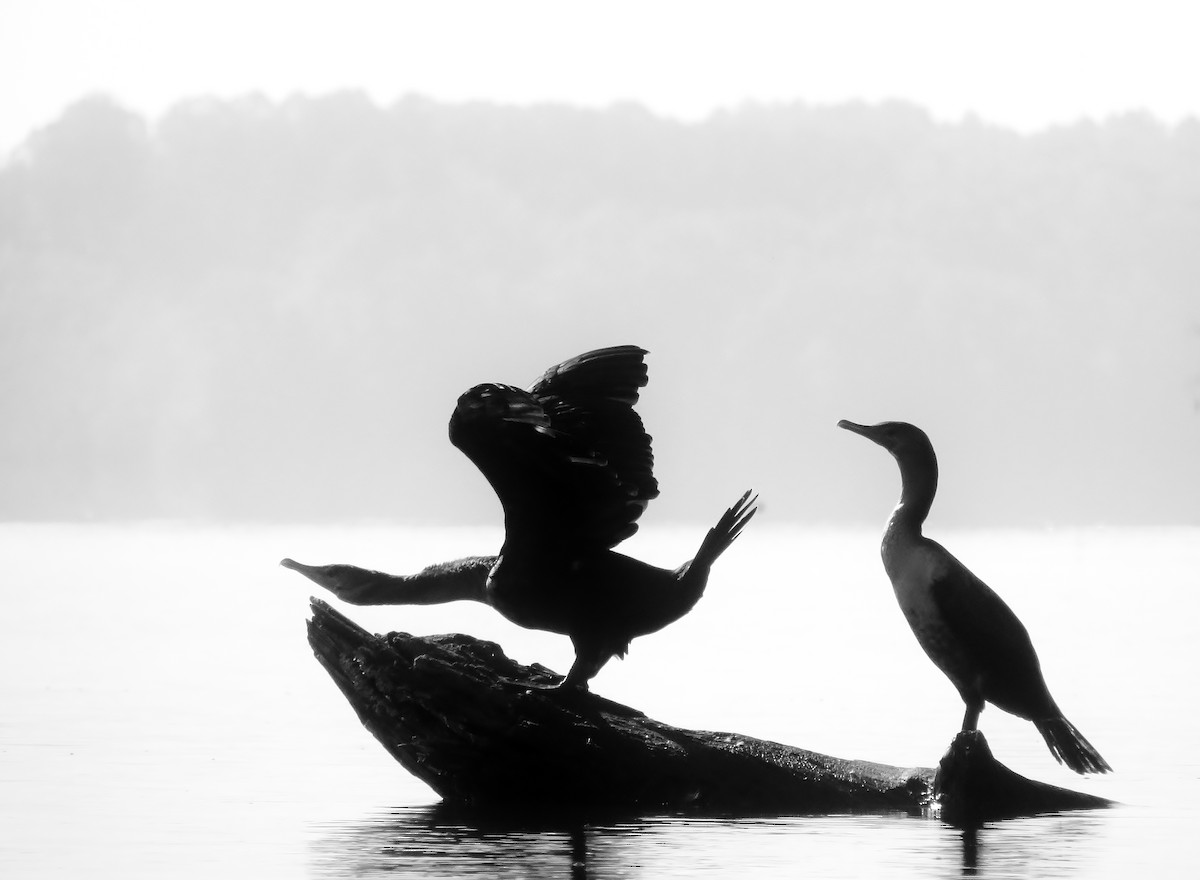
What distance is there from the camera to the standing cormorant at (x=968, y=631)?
11719 millimetres

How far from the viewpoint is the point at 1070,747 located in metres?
11.9

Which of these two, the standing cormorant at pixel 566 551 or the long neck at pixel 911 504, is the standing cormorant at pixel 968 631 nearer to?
the long neck at pixel 911 504

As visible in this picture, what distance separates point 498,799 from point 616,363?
2772mm

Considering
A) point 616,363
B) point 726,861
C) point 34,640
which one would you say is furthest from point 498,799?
point 34,640

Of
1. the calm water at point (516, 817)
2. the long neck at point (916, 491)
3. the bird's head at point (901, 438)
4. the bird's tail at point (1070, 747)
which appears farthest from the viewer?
the bird's head at point (901, 438)

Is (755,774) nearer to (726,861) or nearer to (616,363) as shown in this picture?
(726,861)

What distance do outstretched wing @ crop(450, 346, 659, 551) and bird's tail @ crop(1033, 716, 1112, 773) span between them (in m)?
2.77

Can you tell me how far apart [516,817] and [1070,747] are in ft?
10.9

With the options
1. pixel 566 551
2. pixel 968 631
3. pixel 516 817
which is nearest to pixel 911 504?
pixel 968 631

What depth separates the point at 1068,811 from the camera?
1216 centimetres

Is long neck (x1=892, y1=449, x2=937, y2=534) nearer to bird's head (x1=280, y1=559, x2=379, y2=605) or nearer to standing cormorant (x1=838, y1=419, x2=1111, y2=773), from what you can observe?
standing cormorant (x1=838, y1=419, x2=1111, y2=773)

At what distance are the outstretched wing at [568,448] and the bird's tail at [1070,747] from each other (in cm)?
277

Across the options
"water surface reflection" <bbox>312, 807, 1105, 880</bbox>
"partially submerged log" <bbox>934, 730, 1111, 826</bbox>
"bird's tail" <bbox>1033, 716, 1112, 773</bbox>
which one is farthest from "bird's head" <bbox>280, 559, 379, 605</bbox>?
"bird's tail" <bbox>1033, 716, 1112, 773</bbox>

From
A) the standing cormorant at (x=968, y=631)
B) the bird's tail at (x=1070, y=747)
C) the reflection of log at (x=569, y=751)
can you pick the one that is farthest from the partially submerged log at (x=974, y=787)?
the bird's tail at (x=1070, y=747)
